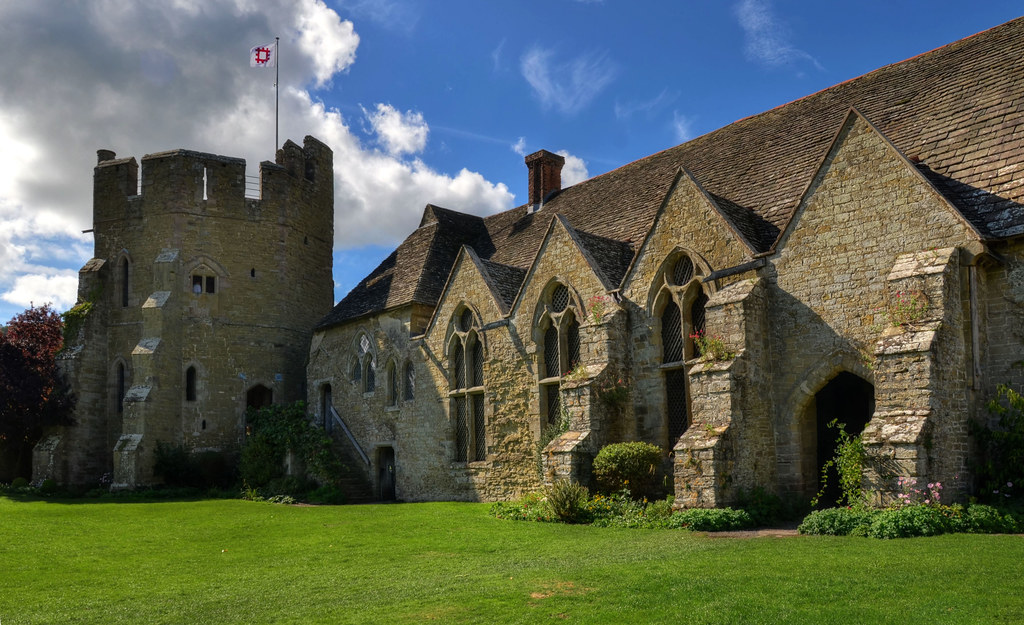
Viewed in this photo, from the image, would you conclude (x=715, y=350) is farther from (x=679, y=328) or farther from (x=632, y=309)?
(x=632, y=309)

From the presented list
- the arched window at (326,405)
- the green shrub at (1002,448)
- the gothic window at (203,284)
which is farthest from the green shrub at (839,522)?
the gothic window at (203,284)

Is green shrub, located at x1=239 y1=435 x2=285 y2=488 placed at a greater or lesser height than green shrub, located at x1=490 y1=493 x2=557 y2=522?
greater

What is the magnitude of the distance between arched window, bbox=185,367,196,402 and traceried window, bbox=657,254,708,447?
61.9 feet

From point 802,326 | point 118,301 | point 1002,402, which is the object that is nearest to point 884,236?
point 802,326

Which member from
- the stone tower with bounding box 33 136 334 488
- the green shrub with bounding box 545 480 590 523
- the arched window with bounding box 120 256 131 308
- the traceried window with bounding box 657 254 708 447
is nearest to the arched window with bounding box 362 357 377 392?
the stone tower with bounding box 33 136 334 488

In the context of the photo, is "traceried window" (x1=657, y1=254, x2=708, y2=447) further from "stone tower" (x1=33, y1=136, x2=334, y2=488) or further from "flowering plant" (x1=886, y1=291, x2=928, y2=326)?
"stone tower" (x1=33, y1=136, x2=334, y2=488)

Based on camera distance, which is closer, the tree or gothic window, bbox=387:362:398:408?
gothic window, bbox=387:362:398:408

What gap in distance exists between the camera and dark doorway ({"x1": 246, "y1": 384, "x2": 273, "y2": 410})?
103ft

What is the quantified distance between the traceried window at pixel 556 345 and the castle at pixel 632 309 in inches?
2.7

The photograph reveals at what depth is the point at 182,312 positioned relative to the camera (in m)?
29.9

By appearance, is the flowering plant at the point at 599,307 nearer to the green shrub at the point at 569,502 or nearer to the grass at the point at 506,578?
the green shrub at the point at 569,502

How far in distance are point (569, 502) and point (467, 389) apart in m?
7.83

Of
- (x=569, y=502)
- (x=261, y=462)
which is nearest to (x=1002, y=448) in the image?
(x=569, y=502)

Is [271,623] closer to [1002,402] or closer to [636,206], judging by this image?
[1002,402]
